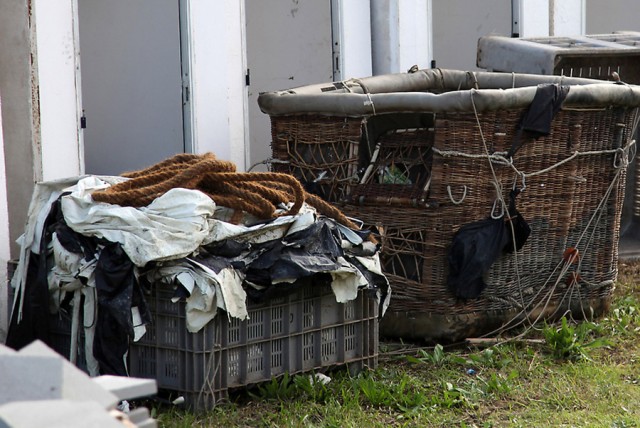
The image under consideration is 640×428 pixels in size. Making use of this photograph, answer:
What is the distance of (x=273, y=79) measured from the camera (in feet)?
32.3

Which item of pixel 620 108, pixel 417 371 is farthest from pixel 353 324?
pixel 620 108

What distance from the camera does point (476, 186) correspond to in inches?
222

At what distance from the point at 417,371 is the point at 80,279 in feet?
5.93

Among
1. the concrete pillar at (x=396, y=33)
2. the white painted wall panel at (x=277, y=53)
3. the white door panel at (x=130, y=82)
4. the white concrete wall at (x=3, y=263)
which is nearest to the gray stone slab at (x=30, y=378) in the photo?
the white concrete wall at (x=3, y=263)

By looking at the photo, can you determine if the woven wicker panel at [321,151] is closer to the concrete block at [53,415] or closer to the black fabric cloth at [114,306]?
the black fabric cloth at [114,306]

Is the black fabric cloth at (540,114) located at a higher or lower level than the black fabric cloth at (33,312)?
higher

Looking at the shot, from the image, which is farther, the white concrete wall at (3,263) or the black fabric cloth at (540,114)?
the black fabric cloth at (540,114)

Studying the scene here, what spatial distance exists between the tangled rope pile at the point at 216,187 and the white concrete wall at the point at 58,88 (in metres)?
1.32

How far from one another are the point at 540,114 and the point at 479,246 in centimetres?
78

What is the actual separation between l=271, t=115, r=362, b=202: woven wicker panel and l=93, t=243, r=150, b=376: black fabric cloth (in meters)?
1.78

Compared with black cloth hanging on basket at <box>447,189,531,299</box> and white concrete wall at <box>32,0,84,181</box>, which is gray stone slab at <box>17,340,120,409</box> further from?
white concrete wall at <box>32,0,84,181</box>

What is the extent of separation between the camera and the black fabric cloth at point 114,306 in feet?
14.2

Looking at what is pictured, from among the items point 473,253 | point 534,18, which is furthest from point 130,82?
point 534,18

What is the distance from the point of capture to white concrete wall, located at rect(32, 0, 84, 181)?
19.9 ft
